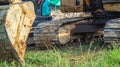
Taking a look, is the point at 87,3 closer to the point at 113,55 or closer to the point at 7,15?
the point at 113,55

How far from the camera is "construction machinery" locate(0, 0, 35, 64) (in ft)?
18.8

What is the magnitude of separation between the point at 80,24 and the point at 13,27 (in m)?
3.63

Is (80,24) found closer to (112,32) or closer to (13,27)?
(112,32)

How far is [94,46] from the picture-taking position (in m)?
8.41

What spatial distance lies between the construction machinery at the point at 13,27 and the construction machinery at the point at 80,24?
2.39 meters

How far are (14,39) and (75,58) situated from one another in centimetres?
155

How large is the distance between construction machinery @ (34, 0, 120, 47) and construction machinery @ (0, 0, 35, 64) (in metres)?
2.39

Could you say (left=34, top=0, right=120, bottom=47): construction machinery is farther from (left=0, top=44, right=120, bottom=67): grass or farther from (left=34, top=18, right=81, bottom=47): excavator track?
(left=0, top=44, right=120, bottom=67): grass

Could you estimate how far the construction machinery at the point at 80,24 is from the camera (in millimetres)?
8594

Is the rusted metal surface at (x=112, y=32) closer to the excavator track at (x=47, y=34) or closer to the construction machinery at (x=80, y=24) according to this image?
the construction machinery at (x=80, y=24)

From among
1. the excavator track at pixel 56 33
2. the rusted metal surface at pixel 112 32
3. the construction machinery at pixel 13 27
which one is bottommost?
the excavator track at pixel 56 33

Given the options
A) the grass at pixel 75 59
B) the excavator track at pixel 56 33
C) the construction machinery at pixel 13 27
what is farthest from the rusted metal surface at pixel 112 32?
the construction machinery at pixel 13 27

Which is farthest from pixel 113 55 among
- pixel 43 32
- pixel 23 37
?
pixel 43 32

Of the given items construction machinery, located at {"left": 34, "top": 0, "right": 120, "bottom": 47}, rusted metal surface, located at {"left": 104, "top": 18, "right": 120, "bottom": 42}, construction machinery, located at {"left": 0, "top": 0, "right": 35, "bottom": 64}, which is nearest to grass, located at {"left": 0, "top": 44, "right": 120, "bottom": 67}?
construction machinery, located at {"left": 0, "top": 0, "right": 35, "bottom": 64}
